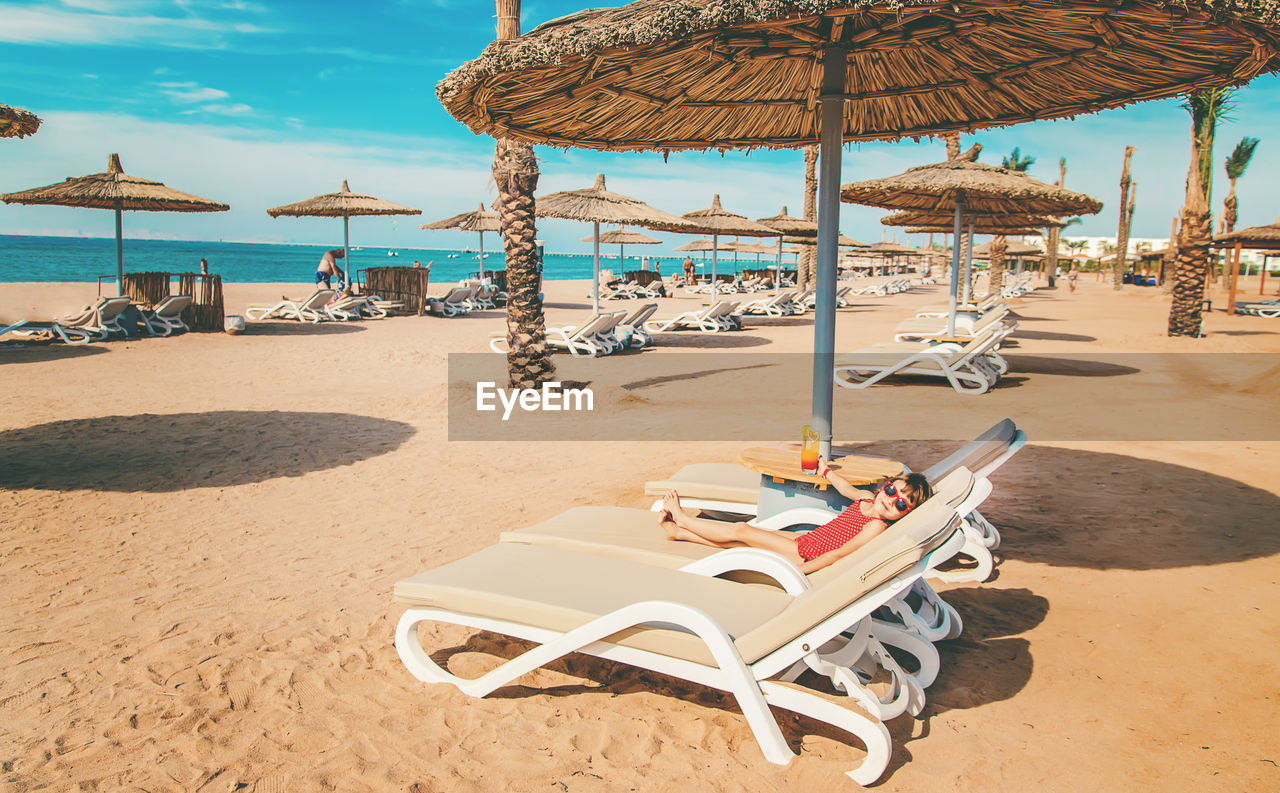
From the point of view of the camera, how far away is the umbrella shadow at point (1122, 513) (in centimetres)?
386

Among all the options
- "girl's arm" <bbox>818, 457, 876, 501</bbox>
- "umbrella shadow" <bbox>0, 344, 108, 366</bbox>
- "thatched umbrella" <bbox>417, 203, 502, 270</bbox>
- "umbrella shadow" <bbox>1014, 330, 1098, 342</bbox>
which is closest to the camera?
"girl's arm" <bbox>818, 457, 876, 501</bbox>

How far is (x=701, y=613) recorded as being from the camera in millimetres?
2271

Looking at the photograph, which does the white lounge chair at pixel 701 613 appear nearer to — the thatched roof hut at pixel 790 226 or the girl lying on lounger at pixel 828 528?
the girl lying on lounger at pixel 828 528

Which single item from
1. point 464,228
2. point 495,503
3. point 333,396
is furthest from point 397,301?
point 495,503

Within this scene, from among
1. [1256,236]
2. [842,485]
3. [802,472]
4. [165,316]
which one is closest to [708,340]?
[165,316]

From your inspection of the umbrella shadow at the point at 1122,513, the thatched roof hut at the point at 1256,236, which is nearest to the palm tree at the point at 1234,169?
the thatched roof hut at the point at 1256,236

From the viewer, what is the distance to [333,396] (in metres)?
8.36

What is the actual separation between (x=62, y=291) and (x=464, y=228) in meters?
12.2

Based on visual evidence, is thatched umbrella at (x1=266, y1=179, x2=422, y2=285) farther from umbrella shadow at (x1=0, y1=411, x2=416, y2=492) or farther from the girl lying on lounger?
the girl lying on lounger

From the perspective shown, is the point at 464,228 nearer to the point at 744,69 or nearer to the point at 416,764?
the point at 744,69

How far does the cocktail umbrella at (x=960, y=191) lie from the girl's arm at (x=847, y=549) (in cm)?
704

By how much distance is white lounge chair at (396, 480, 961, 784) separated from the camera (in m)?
2.18

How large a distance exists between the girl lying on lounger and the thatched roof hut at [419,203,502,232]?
21.4m

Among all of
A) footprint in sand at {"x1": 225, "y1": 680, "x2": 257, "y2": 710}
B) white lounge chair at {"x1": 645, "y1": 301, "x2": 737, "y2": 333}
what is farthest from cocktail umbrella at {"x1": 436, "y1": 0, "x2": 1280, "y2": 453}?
white lounge chair at {"x1": 645, "y1": 301, "x2": 737, "y2": 333}
